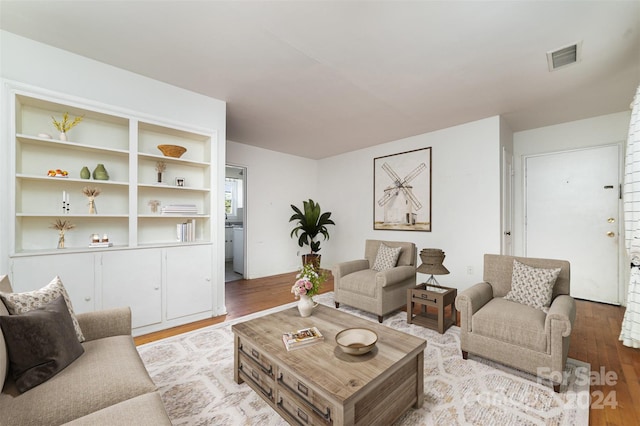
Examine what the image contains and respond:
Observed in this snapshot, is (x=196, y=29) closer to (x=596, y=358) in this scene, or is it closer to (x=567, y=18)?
(x=567, y=18)

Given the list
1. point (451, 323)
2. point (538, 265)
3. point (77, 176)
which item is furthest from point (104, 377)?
point (538, 265)

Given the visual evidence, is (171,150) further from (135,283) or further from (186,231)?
(135,283)

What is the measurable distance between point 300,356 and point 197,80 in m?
2.85

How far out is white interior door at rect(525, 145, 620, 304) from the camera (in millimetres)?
3625

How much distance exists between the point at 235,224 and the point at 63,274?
14.4ft

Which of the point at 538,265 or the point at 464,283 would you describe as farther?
the point at 464,283

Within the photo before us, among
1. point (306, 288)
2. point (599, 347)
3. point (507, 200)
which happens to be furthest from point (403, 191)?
point (306, 288)

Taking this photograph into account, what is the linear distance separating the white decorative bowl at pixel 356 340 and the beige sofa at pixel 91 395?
0.90 meters

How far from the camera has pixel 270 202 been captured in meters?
5.59

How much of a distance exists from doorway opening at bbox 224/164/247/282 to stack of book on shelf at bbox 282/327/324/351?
3722 mm

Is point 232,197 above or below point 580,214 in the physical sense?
above

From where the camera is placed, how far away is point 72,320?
5.12 feet

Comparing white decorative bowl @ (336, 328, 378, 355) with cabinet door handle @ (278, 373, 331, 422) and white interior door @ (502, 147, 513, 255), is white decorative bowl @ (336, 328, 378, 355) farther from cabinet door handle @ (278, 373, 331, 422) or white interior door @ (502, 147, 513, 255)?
white interior door @ (502, 147, 513, 255)

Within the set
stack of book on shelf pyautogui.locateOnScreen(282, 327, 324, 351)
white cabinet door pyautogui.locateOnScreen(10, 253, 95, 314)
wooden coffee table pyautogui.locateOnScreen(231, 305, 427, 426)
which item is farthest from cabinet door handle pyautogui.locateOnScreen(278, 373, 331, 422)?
white cabinet door pyautogui.locateOnScreen(10, 253, 95, 314)
